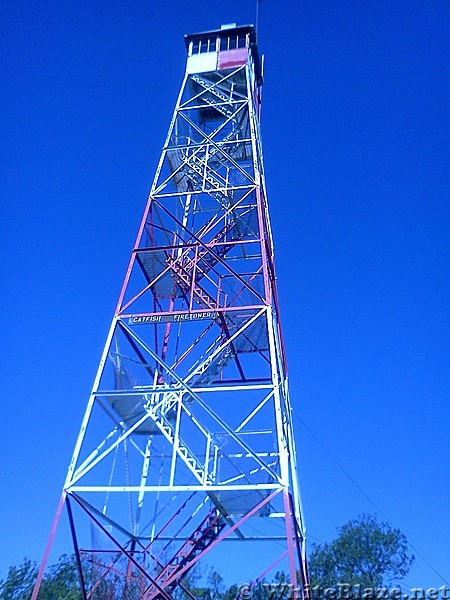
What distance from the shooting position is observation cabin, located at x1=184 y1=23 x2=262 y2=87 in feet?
67.2

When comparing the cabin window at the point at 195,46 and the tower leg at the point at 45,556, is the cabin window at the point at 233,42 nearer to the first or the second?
the cabin window at the point at 195,46

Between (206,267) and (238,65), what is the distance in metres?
9.06

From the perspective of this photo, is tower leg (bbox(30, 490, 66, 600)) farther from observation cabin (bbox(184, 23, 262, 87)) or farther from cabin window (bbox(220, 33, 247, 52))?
cabin window (bbox(220, 33, 247, 52))

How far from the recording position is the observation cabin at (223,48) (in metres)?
20.5

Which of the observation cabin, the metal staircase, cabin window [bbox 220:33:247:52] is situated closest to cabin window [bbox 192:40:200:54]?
the observation cabin

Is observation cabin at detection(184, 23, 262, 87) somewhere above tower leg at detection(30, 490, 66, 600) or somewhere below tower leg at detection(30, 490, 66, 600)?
above

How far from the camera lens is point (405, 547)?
1289 inches

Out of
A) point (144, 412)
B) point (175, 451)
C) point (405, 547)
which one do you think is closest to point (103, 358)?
point (144, 412)

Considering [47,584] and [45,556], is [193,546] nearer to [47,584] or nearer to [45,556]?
[45,556]

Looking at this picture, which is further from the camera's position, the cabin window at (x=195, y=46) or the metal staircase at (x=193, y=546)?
the cabin window at (x=195, y=46)

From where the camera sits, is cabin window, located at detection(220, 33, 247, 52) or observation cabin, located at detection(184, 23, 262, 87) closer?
observation cabin, located at detection(184, 23, 262, 87)

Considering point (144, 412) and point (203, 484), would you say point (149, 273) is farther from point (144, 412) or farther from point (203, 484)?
point (203, 484)

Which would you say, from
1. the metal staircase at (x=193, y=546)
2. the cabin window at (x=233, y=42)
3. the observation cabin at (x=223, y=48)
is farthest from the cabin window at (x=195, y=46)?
the metal staircase at (x=193, y=546)

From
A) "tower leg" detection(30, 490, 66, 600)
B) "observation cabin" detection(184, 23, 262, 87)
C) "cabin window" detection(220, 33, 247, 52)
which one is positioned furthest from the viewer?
"cabin window" detection(220, 33, 247, 52)
